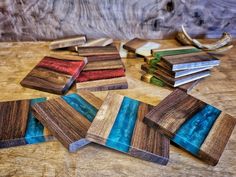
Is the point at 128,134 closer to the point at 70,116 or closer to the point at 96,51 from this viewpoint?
the point at 70,116

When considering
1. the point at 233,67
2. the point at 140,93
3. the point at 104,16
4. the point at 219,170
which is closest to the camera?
the point at 219,170

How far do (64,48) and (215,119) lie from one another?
23.9 inches

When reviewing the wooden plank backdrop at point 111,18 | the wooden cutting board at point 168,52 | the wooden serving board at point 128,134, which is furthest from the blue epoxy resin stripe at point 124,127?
the wooden plank backdrop at point 111,18

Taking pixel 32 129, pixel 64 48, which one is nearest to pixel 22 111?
pixel 32 129

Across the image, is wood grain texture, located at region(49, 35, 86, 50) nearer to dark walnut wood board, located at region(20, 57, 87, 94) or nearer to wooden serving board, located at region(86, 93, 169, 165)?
dark walnut wood board, located at region(20, 57, 87, 94)

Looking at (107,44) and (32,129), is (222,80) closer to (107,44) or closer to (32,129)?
(107,44)

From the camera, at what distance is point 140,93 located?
0.69 meters

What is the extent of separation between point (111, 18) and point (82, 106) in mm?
523

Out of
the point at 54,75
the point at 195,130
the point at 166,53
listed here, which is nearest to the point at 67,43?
the point at 54,75

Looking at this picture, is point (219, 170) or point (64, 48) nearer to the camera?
point (219, 170)

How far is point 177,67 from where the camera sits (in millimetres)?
678

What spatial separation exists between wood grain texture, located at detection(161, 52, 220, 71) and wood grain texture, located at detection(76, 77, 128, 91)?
0.14 m

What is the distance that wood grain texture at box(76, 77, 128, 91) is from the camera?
26.4 inches

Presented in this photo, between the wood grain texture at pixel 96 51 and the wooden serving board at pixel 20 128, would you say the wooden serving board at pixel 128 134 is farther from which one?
the wood grain texture at pixel 96 51
